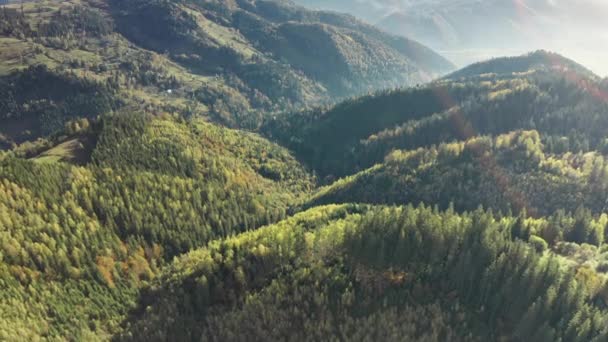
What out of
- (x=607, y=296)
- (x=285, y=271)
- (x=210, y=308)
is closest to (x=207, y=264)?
(x=210, y=308)

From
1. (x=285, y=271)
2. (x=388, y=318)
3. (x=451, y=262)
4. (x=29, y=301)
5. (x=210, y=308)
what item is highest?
(x=451, y=262)

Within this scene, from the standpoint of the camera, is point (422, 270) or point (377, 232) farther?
point (377, 232)

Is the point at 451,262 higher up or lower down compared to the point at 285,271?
higher up

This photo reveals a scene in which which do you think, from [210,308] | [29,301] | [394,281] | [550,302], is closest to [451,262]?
[394,281]

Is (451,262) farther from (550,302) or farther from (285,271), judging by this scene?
(285,271)

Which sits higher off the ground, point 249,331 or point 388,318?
point 388,318

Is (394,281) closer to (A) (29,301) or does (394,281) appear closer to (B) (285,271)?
(B) (285,271)

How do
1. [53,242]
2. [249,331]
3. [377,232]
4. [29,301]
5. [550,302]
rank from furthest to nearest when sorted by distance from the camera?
[53,242] → [377,232] → [29,301] → [249,331] → [550,302]

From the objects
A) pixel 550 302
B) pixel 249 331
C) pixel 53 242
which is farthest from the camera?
pixel 53 242

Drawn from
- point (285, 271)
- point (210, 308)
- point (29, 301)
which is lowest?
point (29, 301)
